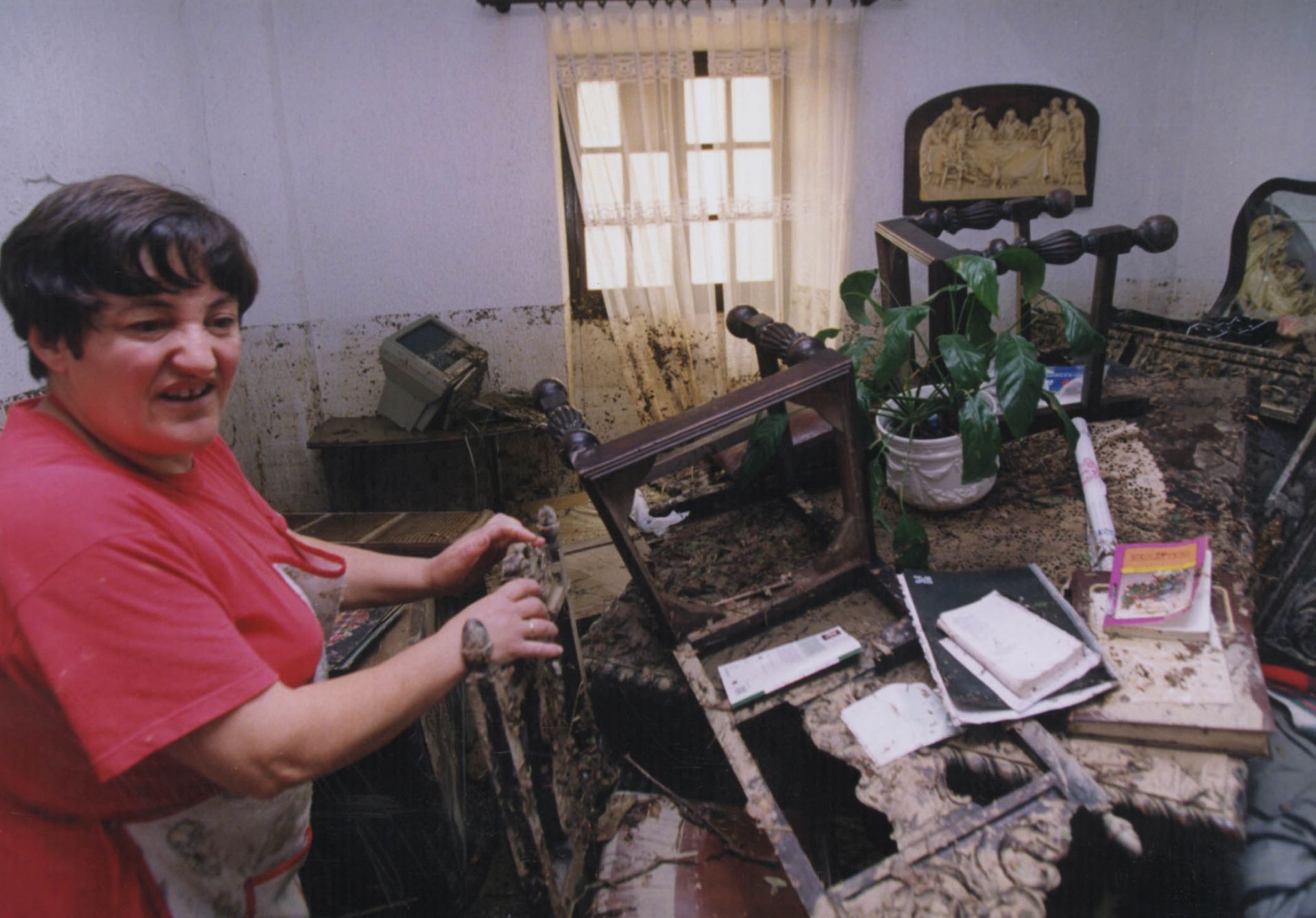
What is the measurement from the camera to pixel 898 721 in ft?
4.57

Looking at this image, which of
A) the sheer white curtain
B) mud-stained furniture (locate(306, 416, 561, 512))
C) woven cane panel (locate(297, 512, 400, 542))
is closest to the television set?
mud-stained furniture (locate(306, 416, 561, 512))

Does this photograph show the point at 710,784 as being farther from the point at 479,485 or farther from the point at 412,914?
the point at 479,485

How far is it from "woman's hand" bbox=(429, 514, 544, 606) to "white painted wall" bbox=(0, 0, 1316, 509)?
2.85m

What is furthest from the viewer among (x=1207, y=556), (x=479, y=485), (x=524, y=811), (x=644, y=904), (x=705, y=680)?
(x=479, y=485)

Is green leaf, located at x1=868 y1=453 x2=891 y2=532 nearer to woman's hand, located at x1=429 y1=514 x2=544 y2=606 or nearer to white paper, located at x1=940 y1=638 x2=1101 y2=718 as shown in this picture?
white paper, located at x1=940 y1=638 x2=1101 y2=718

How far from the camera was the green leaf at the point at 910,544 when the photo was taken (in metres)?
1.84

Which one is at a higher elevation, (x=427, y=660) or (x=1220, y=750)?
(x=427, y=660)

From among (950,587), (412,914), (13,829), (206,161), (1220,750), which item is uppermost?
(206,161)

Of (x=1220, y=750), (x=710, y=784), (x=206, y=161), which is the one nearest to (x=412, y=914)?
(x=710, y=784)

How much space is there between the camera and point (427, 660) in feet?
3.13

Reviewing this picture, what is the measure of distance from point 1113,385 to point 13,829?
10.4ft

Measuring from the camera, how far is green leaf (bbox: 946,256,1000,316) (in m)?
1.84

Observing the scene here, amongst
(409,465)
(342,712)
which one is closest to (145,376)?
(342,712)

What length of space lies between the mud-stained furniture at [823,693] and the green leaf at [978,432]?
1.19 ft
